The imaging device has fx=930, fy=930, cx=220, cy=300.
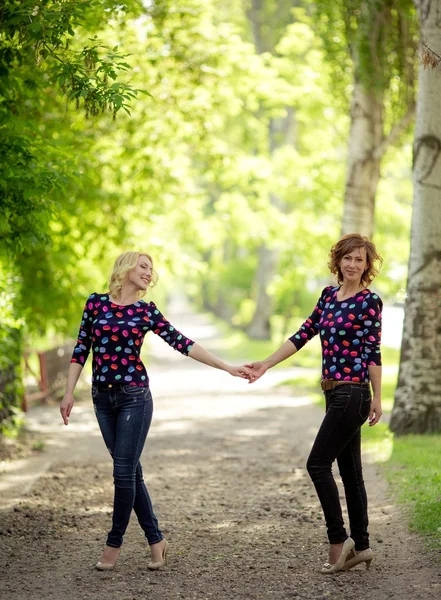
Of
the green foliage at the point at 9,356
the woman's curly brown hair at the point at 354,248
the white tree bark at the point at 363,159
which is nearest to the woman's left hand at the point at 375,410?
the woman's curly brown hair at the point at 354,248

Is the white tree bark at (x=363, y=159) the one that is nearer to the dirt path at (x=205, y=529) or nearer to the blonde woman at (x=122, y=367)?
the dirt path at (x=205, y=529)

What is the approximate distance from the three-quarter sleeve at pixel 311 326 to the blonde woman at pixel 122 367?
616 millimetres

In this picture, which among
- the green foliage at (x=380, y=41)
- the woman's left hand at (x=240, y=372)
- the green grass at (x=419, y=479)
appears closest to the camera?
the woman's left hand at (x=240, y=372)

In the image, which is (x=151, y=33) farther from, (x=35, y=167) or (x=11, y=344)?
(x=35, y=167)

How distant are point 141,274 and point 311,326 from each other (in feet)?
3.76

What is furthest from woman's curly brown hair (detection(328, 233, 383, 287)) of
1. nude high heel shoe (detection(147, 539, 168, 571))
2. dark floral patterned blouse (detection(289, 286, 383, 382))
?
nude high heel shoe (detection(147, 539, 168, 571))

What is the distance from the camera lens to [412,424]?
11.2m

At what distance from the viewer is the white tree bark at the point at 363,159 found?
16312mm

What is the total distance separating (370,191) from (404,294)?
6140 mm

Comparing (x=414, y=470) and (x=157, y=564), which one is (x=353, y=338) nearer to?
(x=157, y=564)

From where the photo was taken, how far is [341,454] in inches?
232

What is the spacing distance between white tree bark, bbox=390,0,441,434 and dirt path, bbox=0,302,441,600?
1.58 m

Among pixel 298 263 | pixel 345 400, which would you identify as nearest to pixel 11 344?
pixel 345 400

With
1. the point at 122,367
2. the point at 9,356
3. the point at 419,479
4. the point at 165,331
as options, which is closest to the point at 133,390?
the point at 122,367
